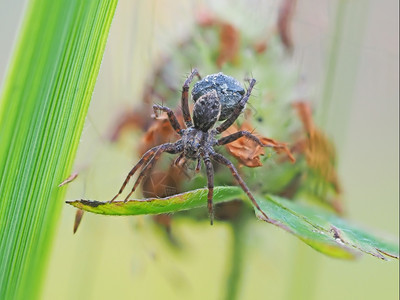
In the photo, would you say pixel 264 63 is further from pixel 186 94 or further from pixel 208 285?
pixel 208 285

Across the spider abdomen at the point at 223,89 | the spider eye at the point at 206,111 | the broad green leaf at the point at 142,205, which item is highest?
the spider abdomen at the point at 223,89

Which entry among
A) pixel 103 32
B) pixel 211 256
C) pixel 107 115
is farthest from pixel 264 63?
pixel 211 256

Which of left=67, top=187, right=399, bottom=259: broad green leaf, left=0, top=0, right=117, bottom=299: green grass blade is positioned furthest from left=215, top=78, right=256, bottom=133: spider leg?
left=0, top=0, right=117, bottom=299: green grass blade

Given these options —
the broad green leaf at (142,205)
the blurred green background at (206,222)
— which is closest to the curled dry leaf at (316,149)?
the blurred green background at (206,222)

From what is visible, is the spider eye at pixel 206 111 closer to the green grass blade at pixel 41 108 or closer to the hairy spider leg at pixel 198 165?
the hairy spider leg at pixel 198 165

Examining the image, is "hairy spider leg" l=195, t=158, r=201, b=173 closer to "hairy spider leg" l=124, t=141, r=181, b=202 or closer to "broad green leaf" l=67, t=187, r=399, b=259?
"hairy spider leg" l=124, t=141, r=181, b=202

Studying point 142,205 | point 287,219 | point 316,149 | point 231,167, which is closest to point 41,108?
point 142,205
